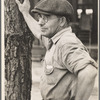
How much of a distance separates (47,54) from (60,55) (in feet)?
0.76

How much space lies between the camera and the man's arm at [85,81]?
3279 mm

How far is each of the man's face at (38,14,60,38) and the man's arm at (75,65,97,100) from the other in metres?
0.49

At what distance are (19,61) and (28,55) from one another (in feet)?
0.48

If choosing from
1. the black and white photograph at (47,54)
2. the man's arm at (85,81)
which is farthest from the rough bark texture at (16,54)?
the man's arm at (85,81)

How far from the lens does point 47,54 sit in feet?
12.0

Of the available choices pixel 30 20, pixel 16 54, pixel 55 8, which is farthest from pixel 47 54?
pixel 16 54

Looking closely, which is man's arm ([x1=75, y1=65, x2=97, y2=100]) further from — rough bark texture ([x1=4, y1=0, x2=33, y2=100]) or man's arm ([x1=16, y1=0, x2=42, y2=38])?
rough bark texture ([x1=4, y1=0, x2=33, y2=100])

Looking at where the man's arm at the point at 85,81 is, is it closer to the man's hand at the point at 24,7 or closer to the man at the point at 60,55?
the man at the point at 60,55

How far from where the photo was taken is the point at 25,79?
176 inches

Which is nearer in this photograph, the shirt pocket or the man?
the man

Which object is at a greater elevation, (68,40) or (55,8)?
(55,8)

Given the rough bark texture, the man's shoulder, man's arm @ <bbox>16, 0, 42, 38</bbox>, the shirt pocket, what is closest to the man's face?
the man's shoulder

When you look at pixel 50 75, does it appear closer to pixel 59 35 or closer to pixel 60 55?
pixel 60 55

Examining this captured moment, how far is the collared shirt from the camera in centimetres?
339
